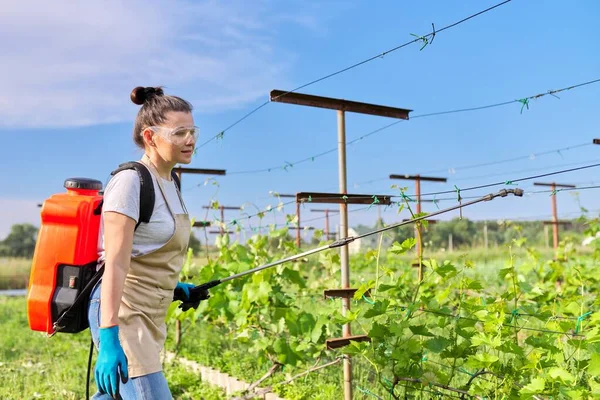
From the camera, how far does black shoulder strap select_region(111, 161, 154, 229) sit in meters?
2.29

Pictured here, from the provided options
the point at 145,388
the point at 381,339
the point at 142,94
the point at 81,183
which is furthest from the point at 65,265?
the point at 381,339

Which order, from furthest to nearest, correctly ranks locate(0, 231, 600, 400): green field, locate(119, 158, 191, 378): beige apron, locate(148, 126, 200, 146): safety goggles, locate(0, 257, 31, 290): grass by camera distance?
1. locate(0, 257, 31, 290): grass
2. locate(0, 231, 600, 400): green field
3. locate(148, 126, 200, 146): safety goggles
4. locate(119, 158, 191, 378): beige apron

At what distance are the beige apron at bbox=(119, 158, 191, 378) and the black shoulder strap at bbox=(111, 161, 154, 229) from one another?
88mm

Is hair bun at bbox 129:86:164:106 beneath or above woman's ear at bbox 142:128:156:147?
above

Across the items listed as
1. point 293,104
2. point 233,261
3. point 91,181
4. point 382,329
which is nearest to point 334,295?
point 382,329

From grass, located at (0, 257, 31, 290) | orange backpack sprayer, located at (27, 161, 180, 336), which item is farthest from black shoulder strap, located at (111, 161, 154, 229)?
grass, located at (0, 257, 31, 290)

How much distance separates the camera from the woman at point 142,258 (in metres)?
2.18

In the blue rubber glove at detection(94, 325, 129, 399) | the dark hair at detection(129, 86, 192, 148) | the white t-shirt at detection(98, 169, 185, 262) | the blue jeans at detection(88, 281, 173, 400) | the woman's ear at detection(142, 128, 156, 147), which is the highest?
the dark hair at detection(129, 86, 192, 148)

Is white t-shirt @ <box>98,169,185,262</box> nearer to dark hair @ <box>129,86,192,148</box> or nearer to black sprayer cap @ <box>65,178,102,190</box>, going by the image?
dark hair @ <box>129,86,192,148</box>

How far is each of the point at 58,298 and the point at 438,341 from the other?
5.68 ft

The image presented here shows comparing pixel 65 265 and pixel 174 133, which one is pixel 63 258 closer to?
pixel 65 265

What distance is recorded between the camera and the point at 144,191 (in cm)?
229

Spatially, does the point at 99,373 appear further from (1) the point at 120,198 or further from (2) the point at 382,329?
(2) the point at 382,329

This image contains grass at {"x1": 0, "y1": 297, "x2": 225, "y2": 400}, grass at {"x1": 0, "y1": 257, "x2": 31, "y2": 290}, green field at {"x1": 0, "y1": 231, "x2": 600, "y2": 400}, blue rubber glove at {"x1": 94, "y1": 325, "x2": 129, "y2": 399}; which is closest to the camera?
blue rubber glove at {"x1": 94, "y1": 325, "x2": 129, "y2": 399}
